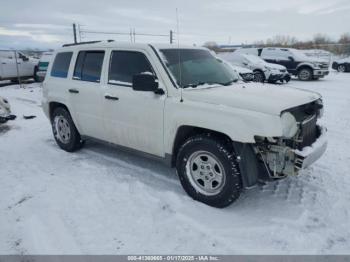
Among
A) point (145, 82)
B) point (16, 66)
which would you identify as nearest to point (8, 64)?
point (16, 66)

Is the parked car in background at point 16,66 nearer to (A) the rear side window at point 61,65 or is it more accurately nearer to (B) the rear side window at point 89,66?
(A) the rear side window at point 61,65

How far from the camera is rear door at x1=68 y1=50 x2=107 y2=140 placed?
488cm

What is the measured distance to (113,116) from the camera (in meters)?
4.67

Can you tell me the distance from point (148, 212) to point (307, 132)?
2140 mm

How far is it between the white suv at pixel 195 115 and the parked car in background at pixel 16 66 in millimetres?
11951

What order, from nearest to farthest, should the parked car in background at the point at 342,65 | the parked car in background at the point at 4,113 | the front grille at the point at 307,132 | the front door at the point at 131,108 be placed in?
the front grille at the point at 307,132
the front door at the point at 131,108
the parked car in background at the point at 4,113
the parked car in background at the point at 342,65

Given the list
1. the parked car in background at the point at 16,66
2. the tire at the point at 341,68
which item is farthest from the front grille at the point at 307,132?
the tire at the point at 341,68

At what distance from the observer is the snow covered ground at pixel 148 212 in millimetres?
3119

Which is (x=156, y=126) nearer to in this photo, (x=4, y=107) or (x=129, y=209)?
(x=129, y=209)

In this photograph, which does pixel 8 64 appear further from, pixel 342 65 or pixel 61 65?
pixel 342 65

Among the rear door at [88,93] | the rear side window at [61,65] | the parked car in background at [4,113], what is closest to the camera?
A: the rear door at [88,93]

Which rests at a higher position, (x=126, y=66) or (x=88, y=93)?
(x=126, y=66)

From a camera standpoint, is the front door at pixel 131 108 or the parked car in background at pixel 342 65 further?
the parked car in background at pixel 342 65

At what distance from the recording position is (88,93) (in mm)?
4988
